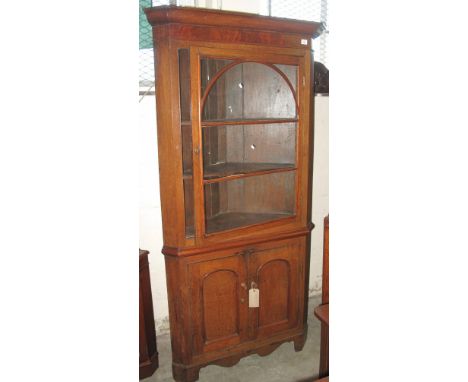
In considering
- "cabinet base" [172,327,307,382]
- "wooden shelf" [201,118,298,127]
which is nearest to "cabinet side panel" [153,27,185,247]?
"wooden shelf" [201,118,298,127]

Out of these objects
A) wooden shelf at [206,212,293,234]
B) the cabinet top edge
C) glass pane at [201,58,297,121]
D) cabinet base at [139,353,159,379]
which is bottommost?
cabinet base at [139,353,159,379]

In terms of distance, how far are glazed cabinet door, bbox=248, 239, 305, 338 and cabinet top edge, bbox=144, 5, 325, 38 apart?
1.08m

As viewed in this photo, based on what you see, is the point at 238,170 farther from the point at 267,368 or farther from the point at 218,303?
the point at 267,368

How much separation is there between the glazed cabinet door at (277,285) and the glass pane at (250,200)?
192 millimetres

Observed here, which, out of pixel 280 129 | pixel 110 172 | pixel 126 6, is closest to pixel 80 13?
pixel 126 6

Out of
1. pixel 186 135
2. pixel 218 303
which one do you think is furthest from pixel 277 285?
pixel 186 135

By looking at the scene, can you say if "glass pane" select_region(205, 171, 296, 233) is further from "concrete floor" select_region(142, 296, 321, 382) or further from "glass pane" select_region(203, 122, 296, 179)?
"concrete floor" select_region(142, 296, 321, 382)

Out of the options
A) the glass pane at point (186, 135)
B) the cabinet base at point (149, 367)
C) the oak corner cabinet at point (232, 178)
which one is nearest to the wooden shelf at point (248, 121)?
the oak corner cabinet at point (232, 178)

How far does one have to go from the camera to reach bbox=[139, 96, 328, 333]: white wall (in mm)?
2113

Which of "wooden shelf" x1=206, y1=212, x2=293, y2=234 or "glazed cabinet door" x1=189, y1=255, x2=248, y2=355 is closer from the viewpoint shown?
"glazed cabinet door" x1=189, y1=255, x2=248, y2=355

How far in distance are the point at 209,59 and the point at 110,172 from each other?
1.44 meters

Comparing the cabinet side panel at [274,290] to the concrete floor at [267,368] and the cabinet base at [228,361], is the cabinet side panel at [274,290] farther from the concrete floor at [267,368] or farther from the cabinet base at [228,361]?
the concrete floor at [267,368]

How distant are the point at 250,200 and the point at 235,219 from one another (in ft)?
0.59
